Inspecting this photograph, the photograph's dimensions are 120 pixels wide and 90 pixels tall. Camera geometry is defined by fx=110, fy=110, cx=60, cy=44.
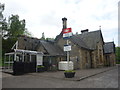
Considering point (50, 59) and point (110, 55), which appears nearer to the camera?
point (50, 59)

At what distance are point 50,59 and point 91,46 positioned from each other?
36.3 ft

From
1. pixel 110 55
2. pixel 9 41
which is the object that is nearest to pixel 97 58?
pixel 110 55

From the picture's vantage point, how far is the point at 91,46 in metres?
25.8

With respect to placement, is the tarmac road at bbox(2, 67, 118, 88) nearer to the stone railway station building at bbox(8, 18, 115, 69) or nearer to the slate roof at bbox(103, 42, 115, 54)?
the stone railway station building at bbox(8, 18, 115, 69)

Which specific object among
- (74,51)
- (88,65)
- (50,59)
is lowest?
(88,65)

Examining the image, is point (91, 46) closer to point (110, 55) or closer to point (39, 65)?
point (110, 55)

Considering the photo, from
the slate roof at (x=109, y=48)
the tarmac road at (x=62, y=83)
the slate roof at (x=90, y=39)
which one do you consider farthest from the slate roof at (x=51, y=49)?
the slate roof at (x=109, y=48)

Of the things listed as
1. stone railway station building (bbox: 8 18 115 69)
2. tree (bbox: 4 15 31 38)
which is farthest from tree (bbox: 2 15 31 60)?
stone railway station building (bbox: 8 18 115 69)

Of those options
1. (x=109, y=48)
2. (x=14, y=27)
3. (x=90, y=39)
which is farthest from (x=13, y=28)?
(x=109, y=48)

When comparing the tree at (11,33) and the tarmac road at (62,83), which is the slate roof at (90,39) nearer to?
the tarmac road at (62,83)

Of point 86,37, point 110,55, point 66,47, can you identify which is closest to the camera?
point 66,47

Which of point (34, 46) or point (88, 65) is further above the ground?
point (34, 46)

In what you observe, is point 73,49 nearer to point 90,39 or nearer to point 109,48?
point 90,39

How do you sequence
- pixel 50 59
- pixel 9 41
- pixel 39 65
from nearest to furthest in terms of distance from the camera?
pixel 39 65 → pixel 50 59 → pixel 9 41
